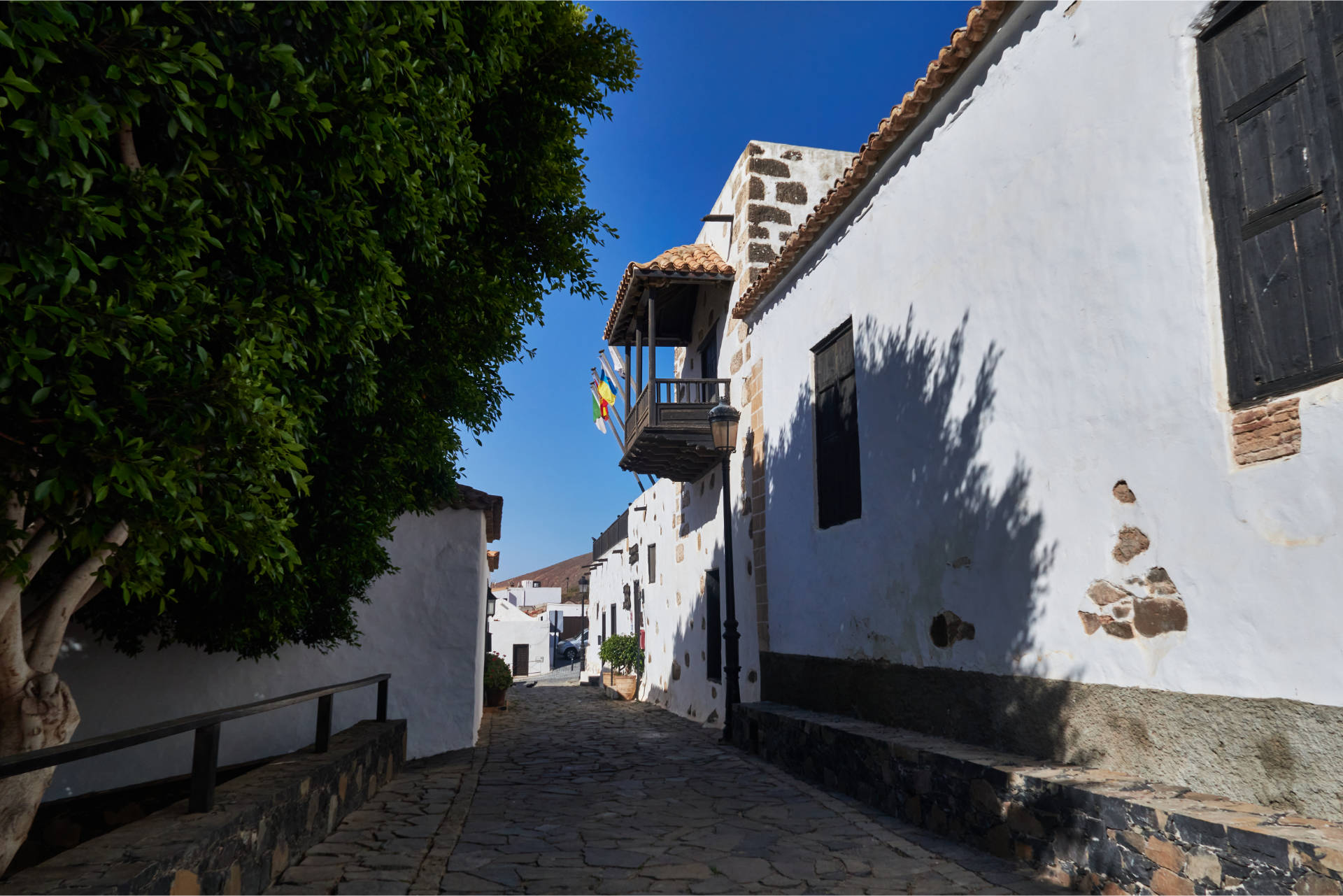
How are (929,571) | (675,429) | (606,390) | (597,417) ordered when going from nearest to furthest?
1. (929,571)
2. (675,429)
3. (606,390)
4. (597,417)

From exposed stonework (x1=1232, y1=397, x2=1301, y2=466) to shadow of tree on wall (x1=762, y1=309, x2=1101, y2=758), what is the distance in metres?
1.49

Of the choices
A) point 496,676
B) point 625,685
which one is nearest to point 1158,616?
point 496,676

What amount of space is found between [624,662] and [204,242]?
1746 cm

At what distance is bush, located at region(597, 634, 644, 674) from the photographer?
63.0ft

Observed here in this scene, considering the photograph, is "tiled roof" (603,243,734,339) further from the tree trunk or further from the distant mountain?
the distant mountain

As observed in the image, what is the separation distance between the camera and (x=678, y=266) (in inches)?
497

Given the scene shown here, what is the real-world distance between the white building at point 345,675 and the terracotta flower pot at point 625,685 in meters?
8.32

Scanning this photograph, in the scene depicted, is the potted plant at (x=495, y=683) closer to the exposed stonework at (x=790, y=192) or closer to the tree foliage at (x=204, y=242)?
the exposed stonework at (x=790, y=192)

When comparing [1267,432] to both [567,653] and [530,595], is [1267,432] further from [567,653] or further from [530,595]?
[530,595]

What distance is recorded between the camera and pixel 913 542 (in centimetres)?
689

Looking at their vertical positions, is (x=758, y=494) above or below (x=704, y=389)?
below

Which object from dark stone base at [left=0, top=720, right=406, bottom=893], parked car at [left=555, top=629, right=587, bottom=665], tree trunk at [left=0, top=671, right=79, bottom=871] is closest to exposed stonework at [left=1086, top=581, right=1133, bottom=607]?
dark stone base at [left=0, top=720, right=406, bottom=893]

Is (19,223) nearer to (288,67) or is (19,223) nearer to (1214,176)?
(288,67)

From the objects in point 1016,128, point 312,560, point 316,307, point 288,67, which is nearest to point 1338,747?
point 1016,128
